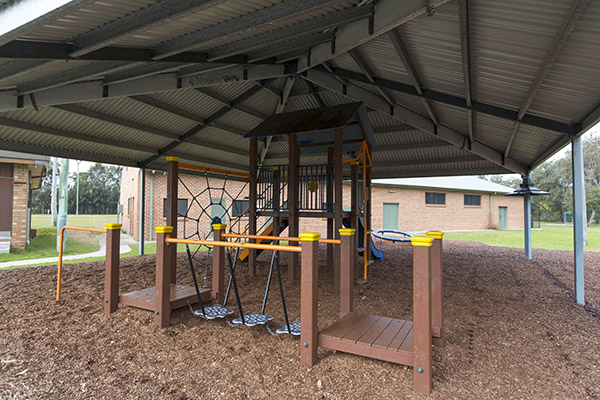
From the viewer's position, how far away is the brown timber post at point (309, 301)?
324cm

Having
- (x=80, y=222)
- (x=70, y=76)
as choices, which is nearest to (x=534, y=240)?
(x=70, y=76)

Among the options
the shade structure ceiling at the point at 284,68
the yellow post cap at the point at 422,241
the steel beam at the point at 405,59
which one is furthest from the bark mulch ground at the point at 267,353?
the steel beam at the point at 405,59

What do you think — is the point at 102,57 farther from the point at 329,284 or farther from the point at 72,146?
the point at 72,146

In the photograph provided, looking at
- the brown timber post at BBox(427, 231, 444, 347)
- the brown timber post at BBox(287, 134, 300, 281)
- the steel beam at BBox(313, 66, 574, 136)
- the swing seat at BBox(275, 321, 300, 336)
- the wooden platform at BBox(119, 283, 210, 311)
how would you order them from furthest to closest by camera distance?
the brown timber post at BBox(287, 134, 300, 281)
the steel beam at BBox(313, 66, 574, 136)
the wooden platform at BBox(119, 283, 210, 311)
the brown timber post at BBox(427, 231, 444, 347)
the swing seat at BBox(275, 321, 300, 336)

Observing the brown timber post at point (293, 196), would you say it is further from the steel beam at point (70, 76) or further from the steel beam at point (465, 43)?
the steel beam at point (70, 76)

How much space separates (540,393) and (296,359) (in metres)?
2.16

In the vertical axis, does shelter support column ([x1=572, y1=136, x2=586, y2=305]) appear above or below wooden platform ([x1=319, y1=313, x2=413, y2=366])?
above

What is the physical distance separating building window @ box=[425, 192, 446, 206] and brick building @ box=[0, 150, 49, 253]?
21.6 m

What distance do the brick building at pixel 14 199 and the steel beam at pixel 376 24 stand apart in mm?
11963

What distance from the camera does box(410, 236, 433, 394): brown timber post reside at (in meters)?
2.79

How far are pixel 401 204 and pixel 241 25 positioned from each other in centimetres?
1999

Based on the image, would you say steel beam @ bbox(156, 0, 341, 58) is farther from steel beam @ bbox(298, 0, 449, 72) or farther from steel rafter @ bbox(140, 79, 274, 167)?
steel rafter @ bbox(140, 79, 274, 167)

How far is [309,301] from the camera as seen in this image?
328cm

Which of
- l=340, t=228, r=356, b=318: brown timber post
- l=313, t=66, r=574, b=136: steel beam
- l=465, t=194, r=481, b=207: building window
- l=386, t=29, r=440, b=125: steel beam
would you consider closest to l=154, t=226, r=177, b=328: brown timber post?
l=340, t=228, r=356, b=318: brown timber post
